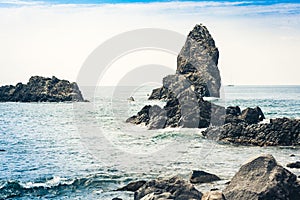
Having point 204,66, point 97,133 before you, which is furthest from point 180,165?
point 204,66

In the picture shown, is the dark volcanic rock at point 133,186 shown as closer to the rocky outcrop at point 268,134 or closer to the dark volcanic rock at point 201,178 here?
the dark volcanic rock at point 201,178

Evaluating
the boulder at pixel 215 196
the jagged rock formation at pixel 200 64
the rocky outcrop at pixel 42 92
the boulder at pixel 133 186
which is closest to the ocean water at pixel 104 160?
the boulder at pixel 133 186

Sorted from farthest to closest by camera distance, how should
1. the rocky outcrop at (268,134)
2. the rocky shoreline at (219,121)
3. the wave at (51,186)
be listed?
the rocky shoreline at (219,121) < the rocky outcrop at (268,134) < the wave at (51,186)

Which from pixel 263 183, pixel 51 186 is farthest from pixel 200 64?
pixel 263 183

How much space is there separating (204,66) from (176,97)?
249 ft

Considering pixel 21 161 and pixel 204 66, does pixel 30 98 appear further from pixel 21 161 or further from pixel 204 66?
pixel 21 161

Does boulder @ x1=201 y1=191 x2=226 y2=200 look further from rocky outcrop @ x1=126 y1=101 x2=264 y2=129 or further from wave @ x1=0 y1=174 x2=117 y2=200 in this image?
rocky outcrop @ x1=126 y1=101 x2=264 y2=129

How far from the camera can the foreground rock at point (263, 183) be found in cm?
2167

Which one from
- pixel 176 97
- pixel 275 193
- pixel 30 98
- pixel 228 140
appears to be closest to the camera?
pixel 275 193

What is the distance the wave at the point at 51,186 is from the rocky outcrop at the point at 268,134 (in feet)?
73.7

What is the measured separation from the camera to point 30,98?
16612 centimetres

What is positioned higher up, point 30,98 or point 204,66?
point 204,66

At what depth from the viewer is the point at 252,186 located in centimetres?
2202

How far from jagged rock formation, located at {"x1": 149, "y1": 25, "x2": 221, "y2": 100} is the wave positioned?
367ft
